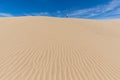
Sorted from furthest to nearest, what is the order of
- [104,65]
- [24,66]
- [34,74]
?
[104,65] → [24,66] → [34,74]

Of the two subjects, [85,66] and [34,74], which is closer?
[34,74]

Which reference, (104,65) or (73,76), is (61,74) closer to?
(73,76)

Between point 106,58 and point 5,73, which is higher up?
point 5,73

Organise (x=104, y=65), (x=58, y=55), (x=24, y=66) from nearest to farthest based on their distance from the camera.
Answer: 1. (x=24, y=66)
2. (x=104, y=65)
3. (x=58, y=55)

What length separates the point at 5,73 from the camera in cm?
536

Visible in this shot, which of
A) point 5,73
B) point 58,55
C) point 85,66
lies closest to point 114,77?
point 85,66

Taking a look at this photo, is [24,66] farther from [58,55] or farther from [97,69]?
[97,69]

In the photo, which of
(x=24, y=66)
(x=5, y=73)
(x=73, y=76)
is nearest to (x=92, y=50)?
(x=73, y=76)

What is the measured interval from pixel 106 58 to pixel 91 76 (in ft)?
6.99

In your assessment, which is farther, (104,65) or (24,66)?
(104,65)

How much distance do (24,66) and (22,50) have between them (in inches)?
67.2

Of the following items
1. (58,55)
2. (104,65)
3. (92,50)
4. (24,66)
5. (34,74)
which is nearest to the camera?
(34,74)

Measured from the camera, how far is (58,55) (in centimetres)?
722

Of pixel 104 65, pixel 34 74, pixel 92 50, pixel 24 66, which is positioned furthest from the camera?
pixel 92 50
